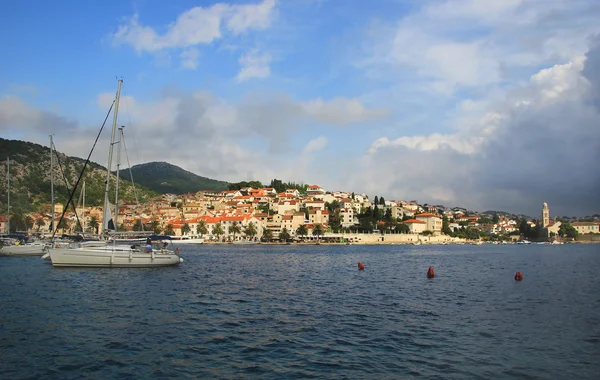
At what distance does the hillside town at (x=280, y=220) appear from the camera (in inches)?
5207

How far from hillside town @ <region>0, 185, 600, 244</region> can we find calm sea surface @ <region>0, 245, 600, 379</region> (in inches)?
3473

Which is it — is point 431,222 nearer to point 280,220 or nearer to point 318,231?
point 318,231

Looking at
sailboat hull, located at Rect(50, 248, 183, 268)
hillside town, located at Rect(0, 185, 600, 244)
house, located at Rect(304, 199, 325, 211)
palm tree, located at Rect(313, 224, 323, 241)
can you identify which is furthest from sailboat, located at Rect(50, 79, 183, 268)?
house, located at Rect(304, 199, 325, 211)

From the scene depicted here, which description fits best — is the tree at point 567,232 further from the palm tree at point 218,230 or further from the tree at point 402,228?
the palm tree at point 218,230

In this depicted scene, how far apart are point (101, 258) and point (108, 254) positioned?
0.55 meters

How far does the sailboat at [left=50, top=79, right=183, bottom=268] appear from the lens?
34219mm

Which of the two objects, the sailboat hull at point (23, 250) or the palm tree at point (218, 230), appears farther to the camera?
the palm tree at point (218, 230)

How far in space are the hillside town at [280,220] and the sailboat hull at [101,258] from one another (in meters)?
72.0

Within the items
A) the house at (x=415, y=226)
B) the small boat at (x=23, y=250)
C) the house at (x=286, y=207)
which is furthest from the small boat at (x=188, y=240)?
the small boat at (x=23, y=250)

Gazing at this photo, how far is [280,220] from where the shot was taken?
457 ft

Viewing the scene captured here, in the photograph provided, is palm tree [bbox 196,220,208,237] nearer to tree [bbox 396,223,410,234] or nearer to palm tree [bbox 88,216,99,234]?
palm tree [bbox 88,216,99,234]

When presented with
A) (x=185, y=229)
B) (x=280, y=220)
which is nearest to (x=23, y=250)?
(x=185, y=229)

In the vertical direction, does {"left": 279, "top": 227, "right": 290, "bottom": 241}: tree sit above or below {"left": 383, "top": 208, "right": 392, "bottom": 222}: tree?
below

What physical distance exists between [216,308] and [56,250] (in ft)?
64.9
